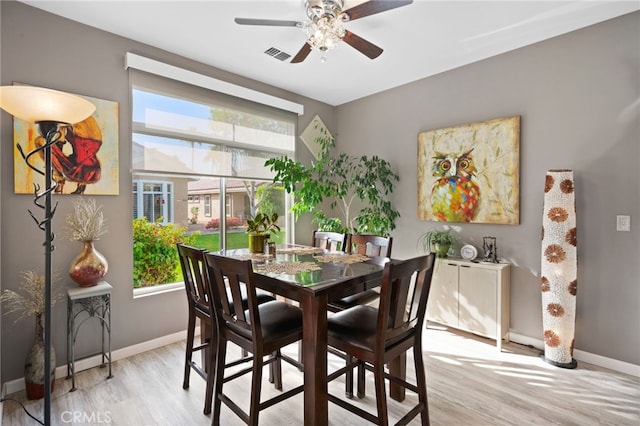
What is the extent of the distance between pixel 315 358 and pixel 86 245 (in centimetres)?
197

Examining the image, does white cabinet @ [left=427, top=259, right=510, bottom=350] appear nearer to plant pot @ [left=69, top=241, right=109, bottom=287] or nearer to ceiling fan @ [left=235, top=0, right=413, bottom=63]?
ceiling fan @ [left=235, top=0, right=413, bottom=63]

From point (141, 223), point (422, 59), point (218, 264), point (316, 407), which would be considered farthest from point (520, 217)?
point (141, 223)

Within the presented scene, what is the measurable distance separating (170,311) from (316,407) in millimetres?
2017

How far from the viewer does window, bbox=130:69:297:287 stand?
2.88m

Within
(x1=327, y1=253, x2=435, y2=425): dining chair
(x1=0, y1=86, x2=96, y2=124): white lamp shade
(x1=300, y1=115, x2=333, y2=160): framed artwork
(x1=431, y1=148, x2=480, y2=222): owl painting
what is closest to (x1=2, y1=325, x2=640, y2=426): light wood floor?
(x1=327, y1=253, x2=435, y2=425): dining chair

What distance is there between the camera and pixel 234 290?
5.39 feet

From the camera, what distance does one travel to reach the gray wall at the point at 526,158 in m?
2.28

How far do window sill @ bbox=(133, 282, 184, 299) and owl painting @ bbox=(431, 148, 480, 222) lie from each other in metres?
2.83

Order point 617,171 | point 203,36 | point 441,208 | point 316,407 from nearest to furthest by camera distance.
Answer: point 316,407 < point 617,171 < point 203,36 < point 441,208

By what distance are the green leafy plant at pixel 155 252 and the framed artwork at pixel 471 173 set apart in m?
2.70

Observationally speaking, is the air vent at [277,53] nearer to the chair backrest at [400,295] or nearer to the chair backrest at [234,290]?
the chair backrest at [234,290]

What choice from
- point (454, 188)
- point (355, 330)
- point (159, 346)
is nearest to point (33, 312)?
point (159, 346)

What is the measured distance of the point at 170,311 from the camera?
3012 millimetres

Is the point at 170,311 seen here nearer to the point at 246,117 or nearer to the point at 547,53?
the point at 246,117
